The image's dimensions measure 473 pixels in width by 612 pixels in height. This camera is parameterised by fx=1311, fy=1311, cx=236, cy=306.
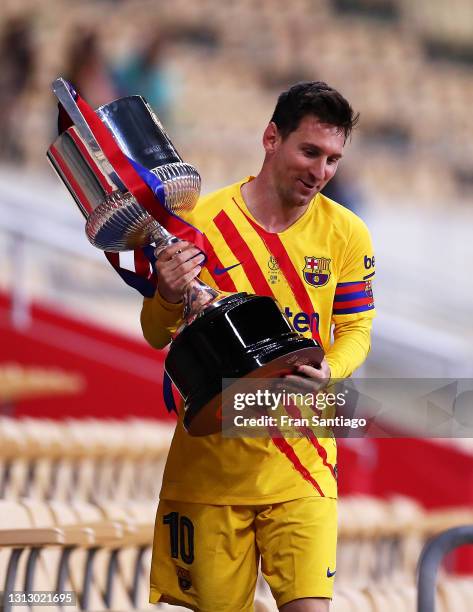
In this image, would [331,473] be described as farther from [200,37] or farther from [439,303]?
[200,37]

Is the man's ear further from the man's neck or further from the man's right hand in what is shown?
the man's right hand

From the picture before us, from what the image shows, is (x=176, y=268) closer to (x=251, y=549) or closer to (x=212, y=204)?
(x=212, y=204)

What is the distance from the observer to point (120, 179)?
278 cm

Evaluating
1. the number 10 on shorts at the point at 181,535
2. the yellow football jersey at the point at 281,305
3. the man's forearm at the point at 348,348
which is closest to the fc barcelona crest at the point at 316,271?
the yellow football jersey at the point at 281,305

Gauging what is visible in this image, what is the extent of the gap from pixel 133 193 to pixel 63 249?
14.6ft

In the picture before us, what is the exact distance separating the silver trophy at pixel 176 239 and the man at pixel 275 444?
0.36ft

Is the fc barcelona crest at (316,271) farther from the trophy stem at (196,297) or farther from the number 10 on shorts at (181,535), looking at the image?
the number 10 on shorts at (181,535)

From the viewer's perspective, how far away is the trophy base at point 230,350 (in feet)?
8.76

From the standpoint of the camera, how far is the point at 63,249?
7.15 metres

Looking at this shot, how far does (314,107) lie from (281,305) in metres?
0.44

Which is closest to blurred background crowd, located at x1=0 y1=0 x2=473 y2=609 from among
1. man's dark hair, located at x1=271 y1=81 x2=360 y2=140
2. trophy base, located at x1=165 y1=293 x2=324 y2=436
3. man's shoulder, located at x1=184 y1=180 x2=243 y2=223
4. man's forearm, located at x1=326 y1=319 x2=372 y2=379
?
man's forearm, located at x1=326 y1=319 x2=372 y2=379

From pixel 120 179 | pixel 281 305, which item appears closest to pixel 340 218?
pixel 281 305

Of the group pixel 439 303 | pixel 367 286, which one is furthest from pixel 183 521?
pixel 439 303

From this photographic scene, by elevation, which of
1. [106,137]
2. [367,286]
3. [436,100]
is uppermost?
[436,100]
